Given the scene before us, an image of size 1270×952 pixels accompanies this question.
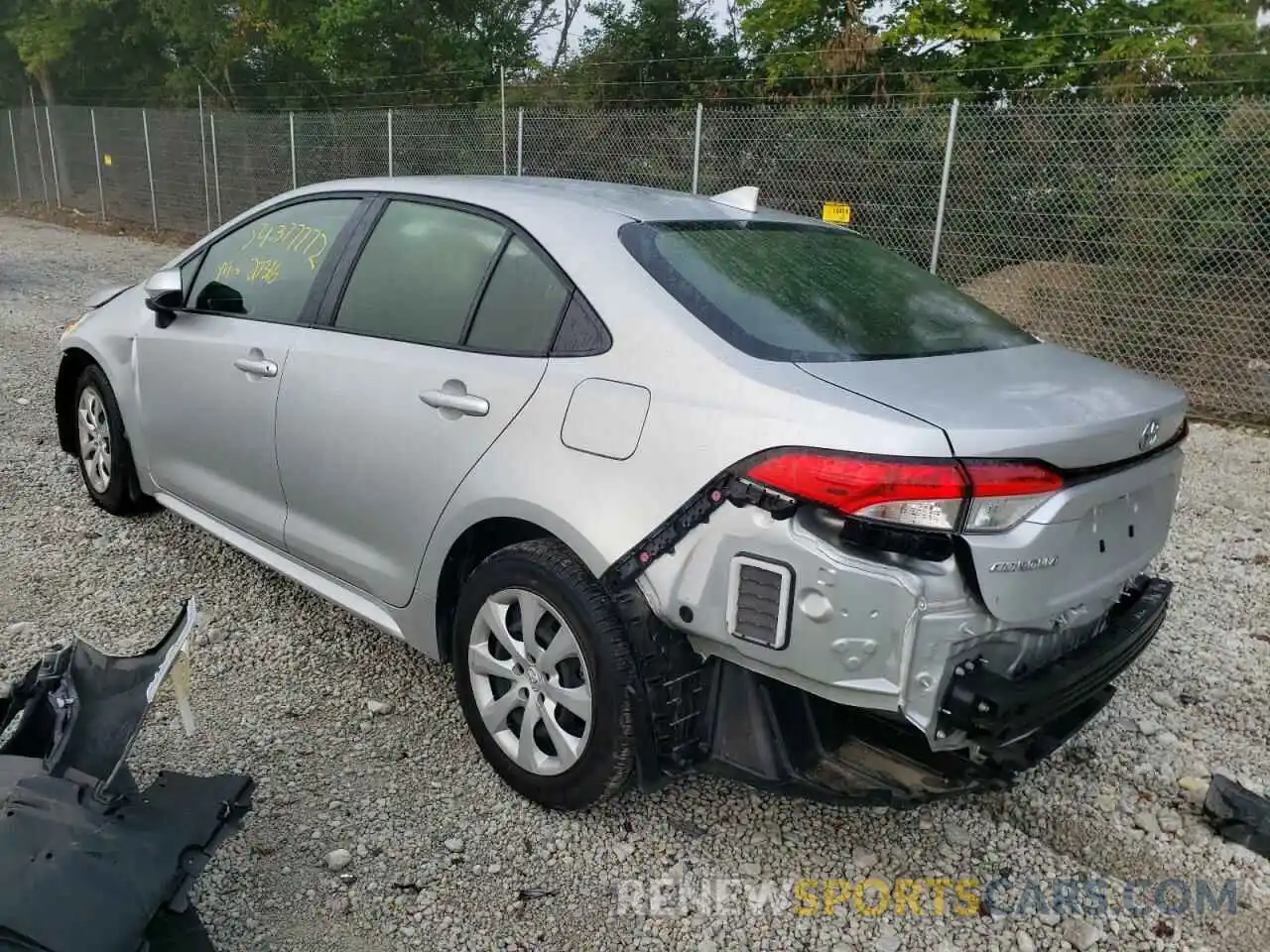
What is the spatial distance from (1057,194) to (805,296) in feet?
20.7

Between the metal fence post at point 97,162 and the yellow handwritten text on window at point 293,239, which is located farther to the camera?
the metal fence post at point 97,162

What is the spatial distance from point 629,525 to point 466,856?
100cm

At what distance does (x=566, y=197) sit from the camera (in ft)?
9.91

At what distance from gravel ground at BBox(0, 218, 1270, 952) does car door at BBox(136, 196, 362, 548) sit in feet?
1.60

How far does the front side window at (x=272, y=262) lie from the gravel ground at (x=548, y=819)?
1134 millimetres

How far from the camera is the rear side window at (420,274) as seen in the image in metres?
2.98

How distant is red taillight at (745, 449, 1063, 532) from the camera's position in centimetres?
205

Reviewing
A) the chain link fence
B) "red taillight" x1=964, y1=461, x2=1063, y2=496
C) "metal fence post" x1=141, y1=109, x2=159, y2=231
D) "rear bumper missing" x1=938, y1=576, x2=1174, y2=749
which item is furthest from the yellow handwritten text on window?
"metal fence post" x1=141, y1=109, x2=159, y2=231

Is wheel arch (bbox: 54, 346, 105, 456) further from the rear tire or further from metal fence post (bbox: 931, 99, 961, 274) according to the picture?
metal fence post (bbox: 931, 99, 961, 274)

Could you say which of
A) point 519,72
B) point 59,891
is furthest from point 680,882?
point 519,72

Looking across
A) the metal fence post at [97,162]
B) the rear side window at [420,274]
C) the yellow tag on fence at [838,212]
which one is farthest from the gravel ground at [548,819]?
the metal fence post at [97,162]

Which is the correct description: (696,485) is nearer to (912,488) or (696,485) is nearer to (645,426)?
(645,426)

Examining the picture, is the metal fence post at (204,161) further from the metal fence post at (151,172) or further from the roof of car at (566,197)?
the roof of car at (566,197)

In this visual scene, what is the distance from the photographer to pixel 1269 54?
9641 millimetres
